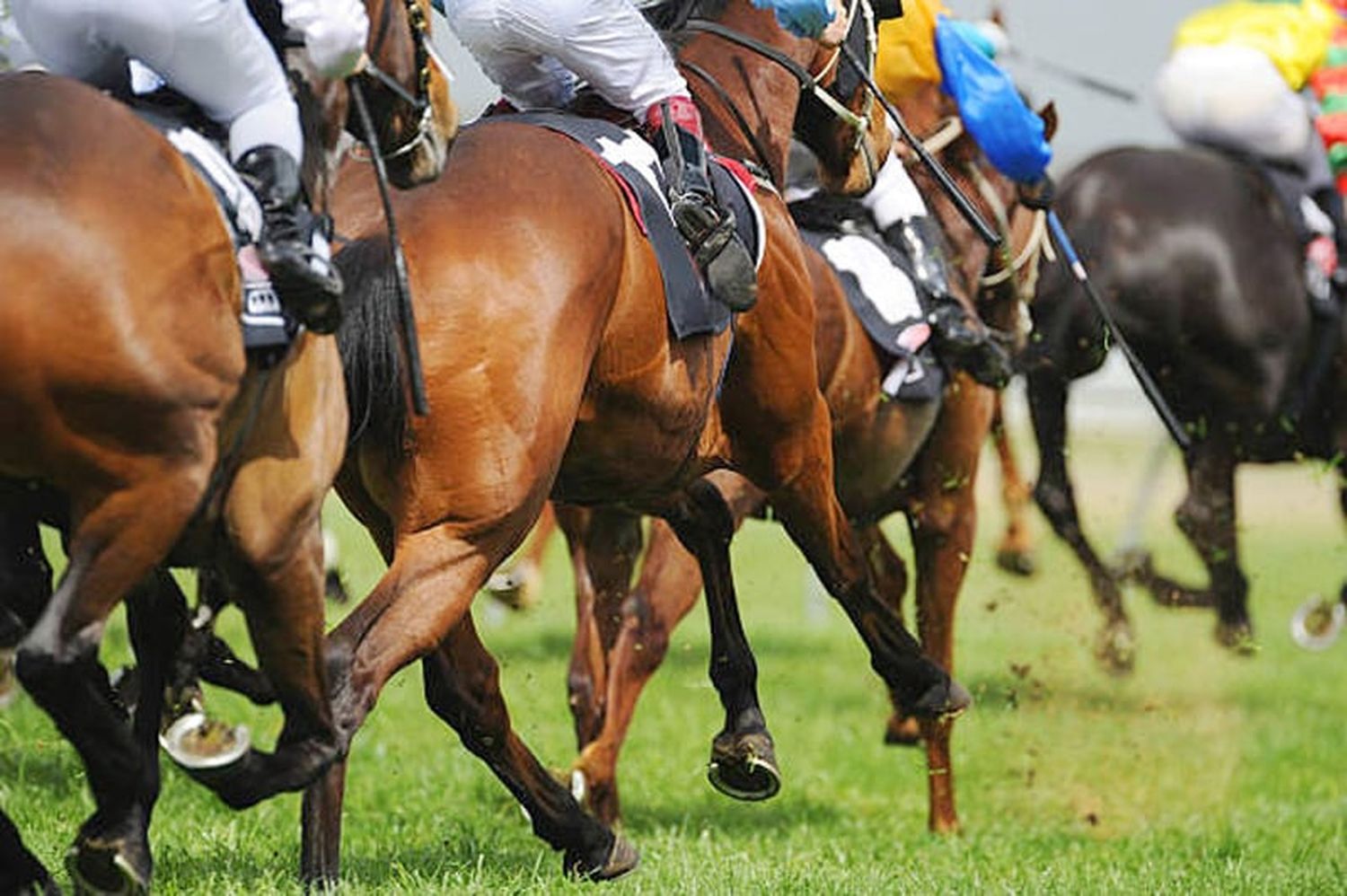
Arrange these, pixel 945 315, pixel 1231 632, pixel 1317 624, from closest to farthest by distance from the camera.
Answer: pixel 945 315 → pixel 1231 632 → pixel 1317 624

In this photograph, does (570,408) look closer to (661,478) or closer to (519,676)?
(661,478)

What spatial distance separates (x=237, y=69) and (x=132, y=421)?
0.73 m

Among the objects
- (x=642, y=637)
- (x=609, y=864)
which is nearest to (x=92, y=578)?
(x=609, y=864)

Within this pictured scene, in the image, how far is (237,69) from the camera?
13.1 ft

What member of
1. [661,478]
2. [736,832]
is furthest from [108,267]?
[736,832]

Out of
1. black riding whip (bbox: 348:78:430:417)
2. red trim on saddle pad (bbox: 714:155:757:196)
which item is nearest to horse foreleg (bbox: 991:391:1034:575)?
red trim on saddle pad (bbox: 714:155:757:196)

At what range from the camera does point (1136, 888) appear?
546 cm

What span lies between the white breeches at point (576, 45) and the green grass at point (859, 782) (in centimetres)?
148

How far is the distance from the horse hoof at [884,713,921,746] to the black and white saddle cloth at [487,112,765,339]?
3.83 meters

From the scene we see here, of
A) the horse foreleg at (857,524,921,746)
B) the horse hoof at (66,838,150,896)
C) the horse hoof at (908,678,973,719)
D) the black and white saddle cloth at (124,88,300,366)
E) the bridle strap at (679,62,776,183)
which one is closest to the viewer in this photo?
the black and white saddle cloth at (124,88,300,366)

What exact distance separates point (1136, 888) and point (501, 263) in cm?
219

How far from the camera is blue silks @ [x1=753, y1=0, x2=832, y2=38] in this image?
5801mm

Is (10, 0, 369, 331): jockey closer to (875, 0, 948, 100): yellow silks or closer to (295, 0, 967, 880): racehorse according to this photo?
(295, 0, 967, 880): racehorse

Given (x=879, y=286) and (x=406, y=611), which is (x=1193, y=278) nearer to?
(x=879, y=286)
